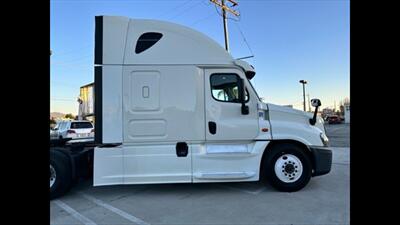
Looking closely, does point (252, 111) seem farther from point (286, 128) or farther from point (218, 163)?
point (218, 163)

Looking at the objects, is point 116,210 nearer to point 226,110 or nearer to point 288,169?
point 226,110

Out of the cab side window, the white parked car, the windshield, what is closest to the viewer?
the cab side window

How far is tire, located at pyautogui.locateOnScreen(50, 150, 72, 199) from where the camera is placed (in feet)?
16.5

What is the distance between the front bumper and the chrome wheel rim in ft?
1.07

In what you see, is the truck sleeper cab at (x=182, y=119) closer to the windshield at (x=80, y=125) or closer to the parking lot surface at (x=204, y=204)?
the parking lot surface at (x=204, y=204)

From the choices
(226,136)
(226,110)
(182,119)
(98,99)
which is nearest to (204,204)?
(226,136)

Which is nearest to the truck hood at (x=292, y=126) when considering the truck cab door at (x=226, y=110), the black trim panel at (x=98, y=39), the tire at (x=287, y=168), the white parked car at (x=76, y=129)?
the tire at (x=287, y=168)

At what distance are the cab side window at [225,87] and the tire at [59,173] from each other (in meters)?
3.07

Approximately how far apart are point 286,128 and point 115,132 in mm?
3249

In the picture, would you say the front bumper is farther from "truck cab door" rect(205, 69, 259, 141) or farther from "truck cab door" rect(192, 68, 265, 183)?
"truck cab door" rect(205, 69, 259, 141)

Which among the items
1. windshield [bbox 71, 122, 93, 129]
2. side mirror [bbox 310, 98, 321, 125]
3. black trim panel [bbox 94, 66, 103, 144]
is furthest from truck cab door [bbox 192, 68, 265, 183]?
windshield [bbox 71, 122, 93, 129]
